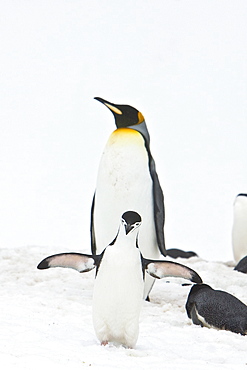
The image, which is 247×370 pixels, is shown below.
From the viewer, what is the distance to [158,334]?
13.1ft

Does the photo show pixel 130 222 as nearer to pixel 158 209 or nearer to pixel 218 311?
pixel 218 311

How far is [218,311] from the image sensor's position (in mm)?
4332

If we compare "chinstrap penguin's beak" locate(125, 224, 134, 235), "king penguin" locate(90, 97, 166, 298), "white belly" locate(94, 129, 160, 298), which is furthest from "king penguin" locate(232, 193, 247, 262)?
"chinstrap penguin's beak" locate(125, 224, 134, 235)

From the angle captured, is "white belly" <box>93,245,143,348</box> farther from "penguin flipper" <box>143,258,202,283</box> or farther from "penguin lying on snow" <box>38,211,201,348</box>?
"penguin flipper" <box>143,258,202,283</box>

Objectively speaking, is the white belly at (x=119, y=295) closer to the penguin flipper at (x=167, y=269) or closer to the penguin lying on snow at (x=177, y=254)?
the penguin flipper at (x=167, y=269)

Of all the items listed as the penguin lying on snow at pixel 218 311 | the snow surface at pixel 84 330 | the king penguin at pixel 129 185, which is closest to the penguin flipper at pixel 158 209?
the king penguin at pixel 129 185

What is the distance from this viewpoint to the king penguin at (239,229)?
8.56 meters

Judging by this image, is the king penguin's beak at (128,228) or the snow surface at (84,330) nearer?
the snow surface at (84,330)

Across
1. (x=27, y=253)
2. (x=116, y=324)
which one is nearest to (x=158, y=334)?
(x=116, y=324)

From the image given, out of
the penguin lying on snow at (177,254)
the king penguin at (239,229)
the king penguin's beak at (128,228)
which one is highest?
the king penguin's beak at (128,228)

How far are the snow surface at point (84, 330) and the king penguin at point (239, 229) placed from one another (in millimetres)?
2380

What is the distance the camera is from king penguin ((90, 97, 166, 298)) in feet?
17.3

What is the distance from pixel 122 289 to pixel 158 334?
0.70m

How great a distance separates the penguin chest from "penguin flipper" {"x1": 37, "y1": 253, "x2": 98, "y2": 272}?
159 centimetres
